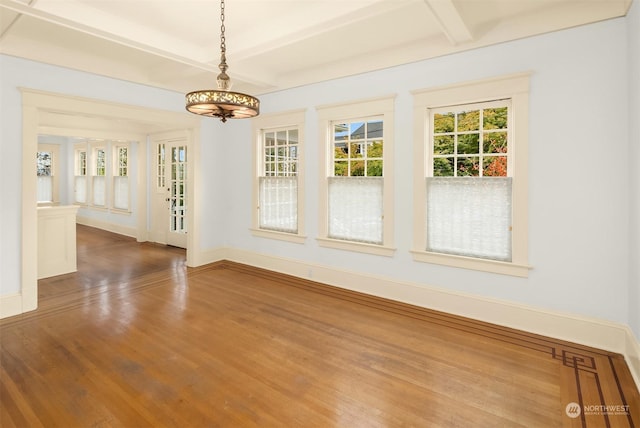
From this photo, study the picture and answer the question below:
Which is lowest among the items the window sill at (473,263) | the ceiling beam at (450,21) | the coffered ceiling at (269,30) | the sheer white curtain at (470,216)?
the window sill at (473,263)

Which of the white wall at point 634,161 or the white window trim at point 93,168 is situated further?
the white window trim at point 93,168

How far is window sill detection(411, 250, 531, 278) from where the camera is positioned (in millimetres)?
3379

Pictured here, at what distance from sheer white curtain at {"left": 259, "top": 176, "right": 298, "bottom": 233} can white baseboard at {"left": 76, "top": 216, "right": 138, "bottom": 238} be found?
4370 millimetres

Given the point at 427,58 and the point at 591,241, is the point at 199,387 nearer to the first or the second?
the point at 591,241

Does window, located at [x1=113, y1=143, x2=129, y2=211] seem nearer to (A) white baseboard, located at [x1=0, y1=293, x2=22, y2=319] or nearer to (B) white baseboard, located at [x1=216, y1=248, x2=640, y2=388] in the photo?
(A) white baseboard, located at [x1=0, y1=293, x2=22, y2=319]

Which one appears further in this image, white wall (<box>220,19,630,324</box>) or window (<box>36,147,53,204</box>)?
window (<box>36,147,53,204</box>)

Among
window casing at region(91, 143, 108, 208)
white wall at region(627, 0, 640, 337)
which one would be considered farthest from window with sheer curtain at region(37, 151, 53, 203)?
white wall at region(627, 0, 640, 337)

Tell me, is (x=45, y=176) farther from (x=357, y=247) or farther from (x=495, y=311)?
(x=495, y=311)

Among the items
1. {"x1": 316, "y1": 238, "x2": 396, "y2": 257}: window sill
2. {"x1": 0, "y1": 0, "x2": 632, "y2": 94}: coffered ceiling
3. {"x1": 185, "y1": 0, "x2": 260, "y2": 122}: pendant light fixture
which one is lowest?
{"x1": 316, "y1": 238, "x2": 396, "y2": 257}: window sill

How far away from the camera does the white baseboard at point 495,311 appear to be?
2.94m

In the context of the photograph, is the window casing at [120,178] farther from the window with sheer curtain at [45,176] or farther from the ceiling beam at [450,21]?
the ceiling beam at [450,21]

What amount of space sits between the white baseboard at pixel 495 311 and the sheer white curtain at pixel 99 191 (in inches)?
273

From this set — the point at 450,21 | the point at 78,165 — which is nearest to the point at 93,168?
the point at 78,165

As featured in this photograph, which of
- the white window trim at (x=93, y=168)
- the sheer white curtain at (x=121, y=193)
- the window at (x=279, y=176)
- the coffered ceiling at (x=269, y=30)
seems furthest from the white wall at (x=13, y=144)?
the white window trim at (x=93, y=168)
